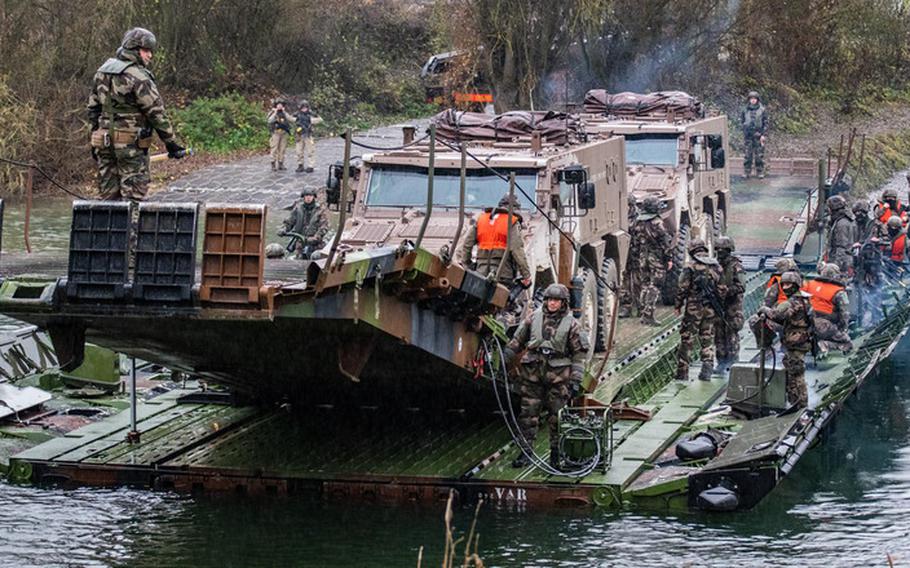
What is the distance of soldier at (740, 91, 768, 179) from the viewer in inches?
1251

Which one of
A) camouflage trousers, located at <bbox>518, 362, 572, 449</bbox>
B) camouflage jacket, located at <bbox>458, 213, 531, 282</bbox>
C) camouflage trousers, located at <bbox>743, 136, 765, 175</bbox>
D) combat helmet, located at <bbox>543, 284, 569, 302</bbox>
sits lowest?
camouflage trousers, located at <bbox>518, 362, 572, 449</bbox>

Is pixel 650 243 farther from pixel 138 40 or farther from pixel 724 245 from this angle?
pixel 138 40

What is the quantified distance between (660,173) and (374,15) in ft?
67.1

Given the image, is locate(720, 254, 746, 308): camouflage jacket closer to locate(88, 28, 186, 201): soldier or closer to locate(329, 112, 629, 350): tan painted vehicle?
locate(329, 112, 629, 350): tan painted vehicle

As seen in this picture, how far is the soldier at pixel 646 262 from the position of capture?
1964cm

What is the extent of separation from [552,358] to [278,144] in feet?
64.7

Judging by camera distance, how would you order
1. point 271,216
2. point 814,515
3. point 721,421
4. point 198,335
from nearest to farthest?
point 198,335 < point 814,515 < point 721,421 < point 271,216

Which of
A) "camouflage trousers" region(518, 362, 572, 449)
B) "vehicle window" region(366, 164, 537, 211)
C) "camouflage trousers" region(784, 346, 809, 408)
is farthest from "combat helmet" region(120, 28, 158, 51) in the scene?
"camouflage trousers" region(784, 346, 809, 408)

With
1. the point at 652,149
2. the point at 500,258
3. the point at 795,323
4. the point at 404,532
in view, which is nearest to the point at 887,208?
the point at 652,149

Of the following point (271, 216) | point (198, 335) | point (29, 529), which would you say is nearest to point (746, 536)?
point (198, 335)

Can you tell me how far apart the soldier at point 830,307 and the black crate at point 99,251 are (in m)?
8.05

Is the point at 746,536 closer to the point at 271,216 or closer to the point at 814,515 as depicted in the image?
the point at 814,515

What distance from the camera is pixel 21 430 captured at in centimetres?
1527

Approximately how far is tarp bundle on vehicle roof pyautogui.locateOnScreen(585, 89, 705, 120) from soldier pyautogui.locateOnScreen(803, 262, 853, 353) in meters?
6.27
